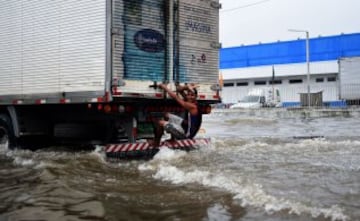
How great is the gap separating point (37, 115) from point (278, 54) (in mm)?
51896

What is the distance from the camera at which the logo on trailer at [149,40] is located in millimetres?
10039

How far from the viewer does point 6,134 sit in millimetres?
12008

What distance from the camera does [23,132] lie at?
11625 mm

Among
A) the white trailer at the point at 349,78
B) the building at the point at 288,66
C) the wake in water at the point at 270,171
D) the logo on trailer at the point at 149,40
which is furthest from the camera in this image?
the building at the point at 288,66

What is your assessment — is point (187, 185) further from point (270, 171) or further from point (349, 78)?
point (349, 78)

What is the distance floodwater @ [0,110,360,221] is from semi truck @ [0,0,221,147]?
83 cm

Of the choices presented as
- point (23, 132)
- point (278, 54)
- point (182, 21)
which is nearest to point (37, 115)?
point (23, 132)

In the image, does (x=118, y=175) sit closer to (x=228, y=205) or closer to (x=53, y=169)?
(x=53, y=169)

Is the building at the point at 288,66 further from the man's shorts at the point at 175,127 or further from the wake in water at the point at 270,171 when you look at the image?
the man's shorts at the point at 175,127

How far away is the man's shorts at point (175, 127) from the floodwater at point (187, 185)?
0.38 meters

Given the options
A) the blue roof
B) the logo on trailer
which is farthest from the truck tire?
the blue roof

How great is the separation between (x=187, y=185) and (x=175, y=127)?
358 cm

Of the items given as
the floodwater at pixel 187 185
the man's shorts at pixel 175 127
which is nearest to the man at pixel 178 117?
the man's shorts at pixel 175 127

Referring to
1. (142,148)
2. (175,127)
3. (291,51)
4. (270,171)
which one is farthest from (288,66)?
(270,171)
